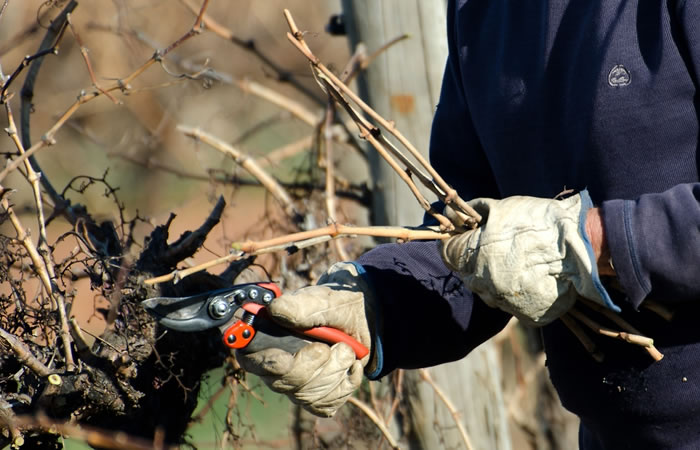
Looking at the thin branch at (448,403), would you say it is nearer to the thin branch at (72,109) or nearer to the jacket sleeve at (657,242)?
the jacket sleeve at (657,242)

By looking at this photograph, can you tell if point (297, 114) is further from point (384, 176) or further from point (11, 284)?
point (11, 284)

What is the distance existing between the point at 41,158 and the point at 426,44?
8.02 meters

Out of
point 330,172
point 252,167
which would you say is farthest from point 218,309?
point 330,172

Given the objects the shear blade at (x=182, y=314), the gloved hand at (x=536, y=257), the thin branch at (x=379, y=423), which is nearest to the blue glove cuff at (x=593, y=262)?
the gloved hand at (x=536, y=257)

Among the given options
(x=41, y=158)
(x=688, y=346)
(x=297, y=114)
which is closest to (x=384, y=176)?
(x=297, y=114)

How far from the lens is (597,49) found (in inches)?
62.8

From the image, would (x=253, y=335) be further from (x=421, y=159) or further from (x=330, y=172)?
(x=330, y=172)

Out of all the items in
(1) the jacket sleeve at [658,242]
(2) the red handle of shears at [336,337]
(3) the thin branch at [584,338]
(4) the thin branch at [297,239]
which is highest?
(4) the thin branch at [297,239]

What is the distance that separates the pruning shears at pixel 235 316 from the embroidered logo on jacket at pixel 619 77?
77 centimetres

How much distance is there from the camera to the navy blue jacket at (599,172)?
142cm

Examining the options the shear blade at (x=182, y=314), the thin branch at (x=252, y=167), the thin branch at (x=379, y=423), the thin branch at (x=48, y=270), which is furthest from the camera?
the thin branch at (x=252, y=167)

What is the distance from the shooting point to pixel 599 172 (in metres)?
1.60

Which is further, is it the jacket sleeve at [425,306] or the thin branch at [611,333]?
the jacket sleeve at [425,306]

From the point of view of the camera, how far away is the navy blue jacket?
142 cm
